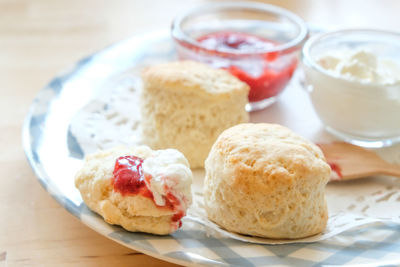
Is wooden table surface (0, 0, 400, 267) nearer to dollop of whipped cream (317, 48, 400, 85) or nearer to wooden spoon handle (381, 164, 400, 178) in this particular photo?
wooden spoon handle (381, 164, 400, 178)

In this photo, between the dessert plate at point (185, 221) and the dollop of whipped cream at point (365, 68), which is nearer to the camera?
the dessert plate at point (185, 221)

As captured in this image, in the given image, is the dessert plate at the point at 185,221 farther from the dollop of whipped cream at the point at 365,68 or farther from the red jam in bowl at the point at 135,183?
the dollop of whipped cream at the point at 365,68

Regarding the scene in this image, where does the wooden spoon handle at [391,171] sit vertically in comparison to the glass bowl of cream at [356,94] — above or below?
below

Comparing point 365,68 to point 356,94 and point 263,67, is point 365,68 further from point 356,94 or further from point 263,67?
point 263,67

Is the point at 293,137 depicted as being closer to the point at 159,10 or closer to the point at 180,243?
the point at 180,243


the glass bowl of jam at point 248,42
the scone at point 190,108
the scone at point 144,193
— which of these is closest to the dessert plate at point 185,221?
the scone at point 144,193

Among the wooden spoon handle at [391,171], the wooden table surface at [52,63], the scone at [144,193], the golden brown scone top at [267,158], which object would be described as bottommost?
the wooden table surface at [52,63]

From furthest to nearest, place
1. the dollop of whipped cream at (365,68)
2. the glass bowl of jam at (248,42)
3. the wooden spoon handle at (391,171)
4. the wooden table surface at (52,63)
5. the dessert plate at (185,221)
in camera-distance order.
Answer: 1. the glass bowl of jam at (248,42)
2. the dollop of whipped cream at (365,68)
3. the wooden spoon handle at (391,171)
4. the wooden table surface at (52,63)
5. the dessert plate at (185,221)

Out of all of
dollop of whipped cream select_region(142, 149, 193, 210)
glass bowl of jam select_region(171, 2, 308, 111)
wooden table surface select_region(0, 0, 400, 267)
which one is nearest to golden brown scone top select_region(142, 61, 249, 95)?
glass bowl of jam select_region(171, 2, 308, 111)
